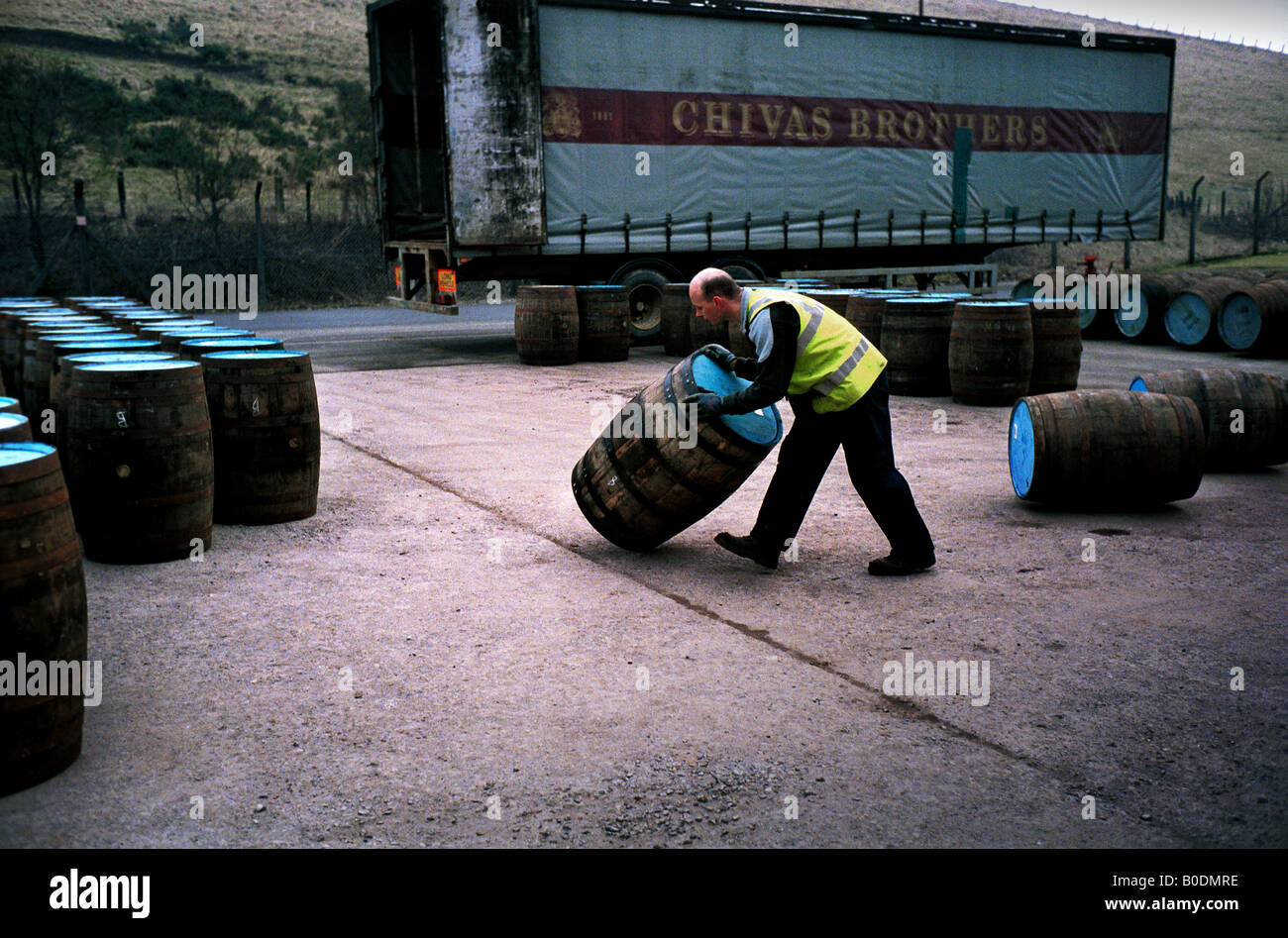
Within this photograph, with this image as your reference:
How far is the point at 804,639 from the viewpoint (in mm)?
4805

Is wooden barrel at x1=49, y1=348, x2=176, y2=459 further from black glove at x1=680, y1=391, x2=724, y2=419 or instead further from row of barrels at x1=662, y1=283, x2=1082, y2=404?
row of barrels at x1=662, y1=283, x2=1082, y2=404

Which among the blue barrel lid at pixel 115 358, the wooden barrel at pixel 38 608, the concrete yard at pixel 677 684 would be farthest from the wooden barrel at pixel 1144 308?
the wooden barrel at pixel 38 608

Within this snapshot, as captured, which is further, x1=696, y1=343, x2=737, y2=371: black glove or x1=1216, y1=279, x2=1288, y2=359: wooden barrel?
x1=1216, y1=279, x2=1288, y2=359: wooden barrel

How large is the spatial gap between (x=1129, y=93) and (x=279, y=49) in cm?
4348

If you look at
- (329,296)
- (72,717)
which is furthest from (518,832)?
(329,296)

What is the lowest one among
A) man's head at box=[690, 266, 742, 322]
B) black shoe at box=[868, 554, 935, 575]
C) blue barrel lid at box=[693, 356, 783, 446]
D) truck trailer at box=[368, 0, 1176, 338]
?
black shoe at box=[868, 554, 935, 575]

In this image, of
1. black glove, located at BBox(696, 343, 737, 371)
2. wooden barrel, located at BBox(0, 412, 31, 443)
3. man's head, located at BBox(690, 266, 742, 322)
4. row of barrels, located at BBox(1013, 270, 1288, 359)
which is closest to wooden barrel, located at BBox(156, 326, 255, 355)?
wooden barrel, located at BBox(0, 412, 31, 443)

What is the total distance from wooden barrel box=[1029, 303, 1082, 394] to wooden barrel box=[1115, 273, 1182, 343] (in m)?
6.26

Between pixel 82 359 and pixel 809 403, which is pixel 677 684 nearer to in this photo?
pixel 809 403

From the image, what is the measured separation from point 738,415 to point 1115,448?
2.49 m

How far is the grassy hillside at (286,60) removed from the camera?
46.3 metres

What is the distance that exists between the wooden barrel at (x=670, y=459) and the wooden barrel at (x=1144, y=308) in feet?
42.1

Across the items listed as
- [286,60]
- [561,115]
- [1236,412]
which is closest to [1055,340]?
[1236,412]

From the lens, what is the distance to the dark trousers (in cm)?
569
